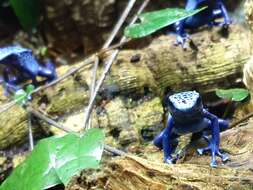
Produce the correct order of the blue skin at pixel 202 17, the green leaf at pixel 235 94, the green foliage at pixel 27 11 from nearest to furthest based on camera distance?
the green leaf at pixel 235 94 → the blue skin at pixel 202 17 → the green foliage at pixel 27 11

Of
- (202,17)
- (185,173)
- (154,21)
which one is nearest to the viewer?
(185,173)

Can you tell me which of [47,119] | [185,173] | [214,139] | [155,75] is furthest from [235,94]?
Result: [47,119]

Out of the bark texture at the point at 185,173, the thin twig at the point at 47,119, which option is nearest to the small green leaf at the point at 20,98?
the thin twig at the point at 47,119

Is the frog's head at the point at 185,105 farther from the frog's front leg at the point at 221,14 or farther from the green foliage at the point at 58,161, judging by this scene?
the frog's front leg at the point at 221,14

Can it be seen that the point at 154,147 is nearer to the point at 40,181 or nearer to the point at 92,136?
the point at 92,136

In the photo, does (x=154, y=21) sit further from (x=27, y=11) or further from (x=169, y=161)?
(x=27, y=11)

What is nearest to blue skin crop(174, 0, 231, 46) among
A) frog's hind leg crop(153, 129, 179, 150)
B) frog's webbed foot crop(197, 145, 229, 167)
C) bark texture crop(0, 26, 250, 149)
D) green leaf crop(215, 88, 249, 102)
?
bark texture crop(0, 26, 250, 149)
